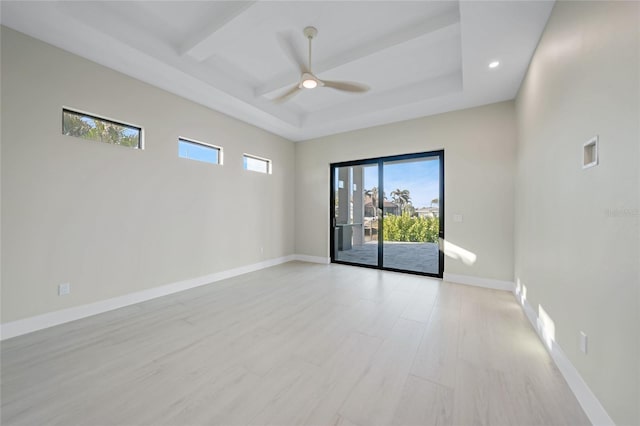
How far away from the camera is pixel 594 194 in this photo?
1457 mm

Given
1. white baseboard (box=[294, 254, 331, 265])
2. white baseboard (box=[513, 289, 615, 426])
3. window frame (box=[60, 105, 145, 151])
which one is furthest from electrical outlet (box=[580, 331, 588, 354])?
window frame (box=[60, 105, 145, 151])

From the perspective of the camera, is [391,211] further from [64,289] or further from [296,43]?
[64,289]

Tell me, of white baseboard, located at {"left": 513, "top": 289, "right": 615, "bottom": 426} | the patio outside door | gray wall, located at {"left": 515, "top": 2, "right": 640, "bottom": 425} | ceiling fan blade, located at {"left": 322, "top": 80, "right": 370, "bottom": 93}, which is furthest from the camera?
the patio outside door

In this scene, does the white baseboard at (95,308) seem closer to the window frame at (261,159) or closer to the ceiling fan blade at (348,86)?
the window frame at (261,159)

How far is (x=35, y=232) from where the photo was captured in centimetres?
247

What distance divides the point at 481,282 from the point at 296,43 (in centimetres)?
442

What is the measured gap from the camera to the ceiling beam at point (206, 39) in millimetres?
2350

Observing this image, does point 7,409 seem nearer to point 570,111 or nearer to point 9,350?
point 9,350

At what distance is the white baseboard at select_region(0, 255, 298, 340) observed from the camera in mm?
2354

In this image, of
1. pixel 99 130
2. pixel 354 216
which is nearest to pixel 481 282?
pixel 354 216

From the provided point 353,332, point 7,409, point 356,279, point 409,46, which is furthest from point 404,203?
point 7,409

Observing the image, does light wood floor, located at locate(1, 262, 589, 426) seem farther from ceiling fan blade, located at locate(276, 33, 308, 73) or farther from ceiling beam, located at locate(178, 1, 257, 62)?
ceiling beam, located at locate(178, 1, 257, 62)

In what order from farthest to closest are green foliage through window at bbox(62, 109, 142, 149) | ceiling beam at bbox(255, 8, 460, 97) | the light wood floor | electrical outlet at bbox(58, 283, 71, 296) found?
green foliage through window at bbox(62, 109, 142, 149)
electrical outlet at bbox(58, 283, 71, 296)
ceiling beam at bbox(255, 8, 460, 97)
the light wood floor

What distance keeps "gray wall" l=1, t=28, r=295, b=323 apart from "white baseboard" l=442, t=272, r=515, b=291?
12.8 feet
